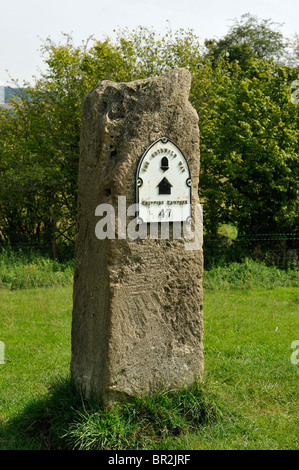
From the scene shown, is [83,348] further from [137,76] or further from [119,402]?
[137,76]

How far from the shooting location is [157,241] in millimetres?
4359

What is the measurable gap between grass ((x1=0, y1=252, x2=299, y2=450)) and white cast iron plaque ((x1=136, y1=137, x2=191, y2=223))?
1464 millimetres

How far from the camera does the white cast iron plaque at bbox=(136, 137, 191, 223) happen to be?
14.0 ft

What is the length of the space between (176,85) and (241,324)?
4.10m

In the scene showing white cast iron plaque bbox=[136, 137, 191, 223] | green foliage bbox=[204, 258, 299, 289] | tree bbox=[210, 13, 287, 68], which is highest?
tree bbox=[210, 13, 287, 68]

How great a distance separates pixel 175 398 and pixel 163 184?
5.74 ft

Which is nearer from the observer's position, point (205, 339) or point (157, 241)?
point (157, 241)

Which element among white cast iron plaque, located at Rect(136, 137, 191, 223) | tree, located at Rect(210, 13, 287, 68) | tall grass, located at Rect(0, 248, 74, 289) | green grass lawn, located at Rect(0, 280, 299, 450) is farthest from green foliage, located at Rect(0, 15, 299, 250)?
tree, located at Rect(210, 13, 287, 68)

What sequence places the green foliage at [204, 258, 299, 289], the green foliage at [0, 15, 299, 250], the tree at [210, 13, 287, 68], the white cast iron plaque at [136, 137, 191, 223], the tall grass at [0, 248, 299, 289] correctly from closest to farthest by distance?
1. the white cast iron plaque at [136, 137, 191, 223]
2. the green foliage at [204, 258, 299, 289]
3. the tall grass at [0, 248, 299, 289]
4. the green foliage at [0, 15, 299, 250]
5. the tree at [210, 13, 287, 68]

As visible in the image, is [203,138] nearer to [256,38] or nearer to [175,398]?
[175,398]

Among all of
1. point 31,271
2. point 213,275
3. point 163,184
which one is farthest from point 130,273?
point 31,271

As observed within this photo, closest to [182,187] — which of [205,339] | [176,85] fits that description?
[176,85]

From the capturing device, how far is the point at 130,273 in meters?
4.20

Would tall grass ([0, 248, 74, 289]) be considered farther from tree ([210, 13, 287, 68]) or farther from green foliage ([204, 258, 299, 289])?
tree ([210, 13, 287, 68])
